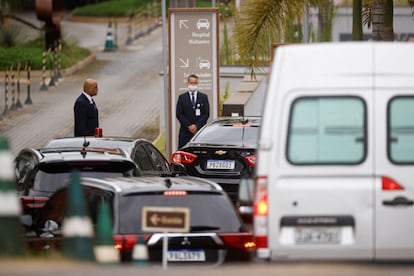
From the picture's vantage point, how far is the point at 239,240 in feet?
40.8

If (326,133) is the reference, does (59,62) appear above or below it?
below

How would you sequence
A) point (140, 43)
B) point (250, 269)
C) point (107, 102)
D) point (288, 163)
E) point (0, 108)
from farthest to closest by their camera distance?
1. point (140, 43)
2. point (107, 102)
3. point (0, 108)
4. point (288, 163)
5. point (250, 269)

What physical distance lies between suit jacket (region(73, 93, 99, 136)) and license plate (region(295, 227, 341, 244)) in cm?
1076

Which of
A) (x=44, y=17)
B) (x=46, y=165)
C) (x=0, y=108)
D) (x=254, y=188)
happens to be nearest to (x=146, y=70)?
(x=44, y=17)

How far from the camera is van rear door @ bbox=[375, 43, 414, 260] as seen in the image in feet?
36.7

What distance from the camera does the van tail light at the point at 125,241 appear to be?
477 inches

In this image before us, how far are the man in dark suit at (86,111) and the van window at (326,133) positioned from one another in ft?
35.3

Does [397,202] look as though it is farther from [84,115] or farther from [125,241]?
[84,115]

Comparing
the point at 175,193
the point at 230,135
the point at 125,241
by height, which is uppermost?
the point at 175,193

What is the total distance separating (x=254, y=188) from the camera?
37.6 ft

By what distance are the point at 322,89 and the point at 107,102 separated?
2827 centimetres

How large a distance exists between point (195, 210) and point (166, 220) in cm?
152

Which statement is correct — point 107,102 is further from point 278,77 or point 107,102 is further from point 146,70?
point 278,77

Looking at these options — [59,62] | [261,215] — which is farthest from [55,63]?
[261,215]
